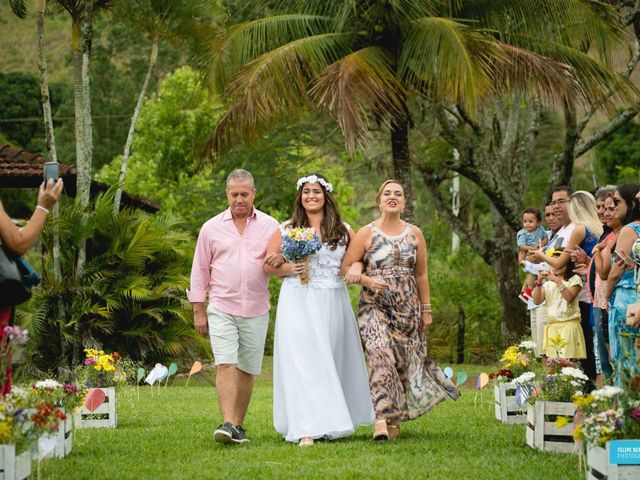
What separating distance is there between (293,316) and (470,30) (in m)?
8.36

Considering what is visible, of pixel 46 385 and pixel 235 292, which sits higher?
pixel 235 292

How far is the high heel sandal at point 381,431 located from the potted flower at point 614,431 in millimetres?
2832

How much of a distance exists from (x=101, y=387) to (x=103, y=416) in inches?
11.9

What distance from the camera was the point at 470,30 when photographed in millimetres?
16859

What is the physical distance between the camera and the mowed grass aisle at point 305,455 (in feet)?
25.6

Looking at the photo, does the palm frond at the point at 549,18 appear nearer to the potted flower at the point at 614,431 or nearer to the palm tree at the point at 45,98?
the palm tree at the point at 45,98

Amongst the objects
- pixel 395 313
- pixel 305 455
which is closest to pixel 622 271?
pixel 395 313

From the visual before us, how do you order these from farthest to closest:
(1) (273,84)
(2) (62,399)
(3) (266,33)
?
(3) (266,33)
(1) (273,84)
(2) (62,399)

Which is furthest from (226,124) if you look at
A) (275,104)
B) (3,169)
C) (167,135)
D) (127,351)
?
(167,135)

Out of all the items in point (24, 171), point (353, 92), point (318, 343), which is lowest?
point (318, 343)

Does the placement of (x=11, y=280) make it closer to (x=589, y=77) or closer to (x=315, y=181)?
(x=315, y=181)

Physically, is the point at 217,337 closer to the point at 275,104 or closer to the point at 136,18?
the point at 275,104

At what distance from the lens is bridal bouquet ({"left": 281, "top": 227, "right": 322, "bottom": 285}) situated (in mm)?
9656

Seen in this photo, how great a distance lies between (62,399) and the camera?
9.15 metres
